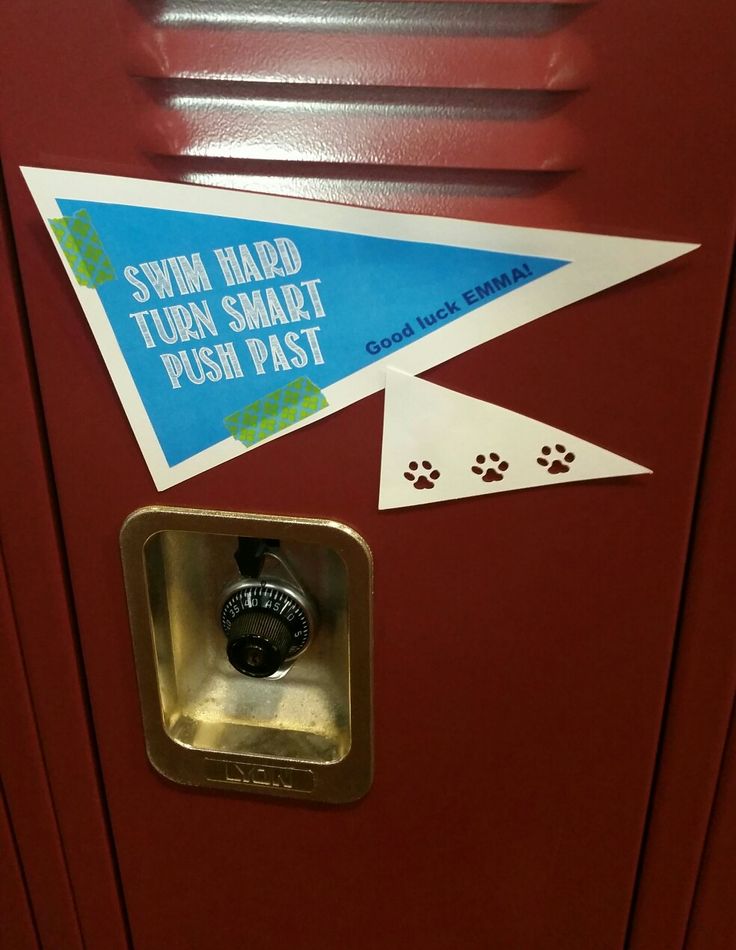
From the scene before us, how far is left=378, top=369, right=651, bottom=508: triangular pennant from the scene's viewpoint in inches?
23.4

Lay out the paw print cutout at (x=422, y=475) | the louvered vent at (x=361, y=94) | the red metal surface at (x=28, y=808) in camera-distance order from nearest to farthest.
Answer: the louvered vent at (x=361, y=94)
the paw print cutout at (x=422, y=475)
the red metal surface at (x=28, y=808)

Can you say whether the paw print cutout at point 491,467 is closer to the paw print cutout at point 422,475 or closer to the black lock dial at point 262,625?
the paw print cutout at point 422,475

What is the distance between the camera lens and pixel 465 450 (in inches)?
24.0

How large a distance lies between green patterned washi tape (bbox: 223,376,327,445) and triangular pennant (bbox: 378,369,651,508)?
0.18 ft

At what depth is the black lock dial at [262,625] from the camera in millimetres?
698

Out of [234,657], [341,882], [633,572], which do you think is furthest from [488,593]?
[341,882]

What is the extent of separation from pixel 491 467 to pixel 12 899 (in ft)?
2.11

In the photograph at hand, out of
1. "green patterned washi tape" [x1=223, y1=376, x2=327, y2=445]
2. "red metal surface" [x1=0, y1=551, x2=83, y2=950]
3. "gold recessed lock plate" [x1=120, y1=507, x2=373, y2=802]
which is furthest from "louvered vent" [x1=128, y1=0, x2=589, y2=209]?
"red metal surface" [x1=0, y1=551, x2=83, y2=950]

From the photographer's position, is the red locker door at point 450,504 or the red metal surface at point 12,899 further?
the red metal surface at point 12,899

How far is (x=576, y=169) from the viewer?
531 millimetres

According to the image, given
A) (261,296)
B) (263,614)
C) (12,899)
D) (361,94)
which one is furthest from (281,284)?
(12,899)

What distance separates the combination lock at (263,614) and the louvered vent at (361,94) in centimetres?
30

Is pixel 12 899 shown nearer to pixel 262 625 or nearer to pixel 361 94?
pixel 262 625

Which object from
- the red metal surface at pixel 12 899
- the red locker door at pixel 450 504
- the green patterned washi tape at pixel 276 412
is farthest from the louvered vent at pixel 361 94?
the red metal surface at pixel 12 899
